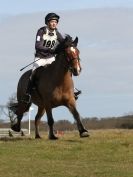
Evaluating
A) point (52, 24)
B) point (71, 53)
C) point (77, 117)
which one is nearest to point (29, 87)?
point (77, 117)

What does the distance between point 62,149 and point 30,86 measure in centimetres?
385

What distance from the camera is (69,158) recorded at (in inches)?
581

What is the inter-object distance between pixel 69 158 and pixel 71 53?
4.03m

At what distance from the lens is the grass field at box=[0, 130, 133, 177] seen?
1274 centimetres

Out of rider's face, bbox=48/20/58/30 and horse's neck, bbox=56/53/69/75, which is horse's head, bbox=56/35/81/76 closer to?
horse's neck, bbox=56/53/69/75

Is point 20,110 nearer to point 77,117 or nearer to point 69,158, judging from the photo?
point 77,117

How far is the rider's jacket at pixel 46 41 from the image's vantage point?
18734 millimetres

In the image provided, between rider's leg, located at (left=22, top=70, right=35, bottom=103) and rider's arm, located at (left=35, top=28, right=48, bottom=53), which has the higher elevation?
rider's arm, located at (left=35, top=28, right=48, bottom=53)

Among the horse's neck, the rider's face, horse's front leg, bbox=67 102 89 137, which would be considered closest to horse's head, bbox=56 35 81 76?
the horse's neck

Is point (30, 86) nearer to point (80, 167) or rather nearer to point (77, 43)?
point (77, 43)

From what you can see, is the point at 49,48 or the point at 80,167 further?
the point at 49,48

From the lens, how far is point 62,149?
52.3 feet

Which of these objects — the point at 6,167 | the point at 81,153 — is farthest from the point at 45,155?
the point at 6,167

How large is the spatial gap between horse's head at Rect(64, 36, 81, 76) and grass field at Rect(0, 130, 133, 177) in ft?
6.29
